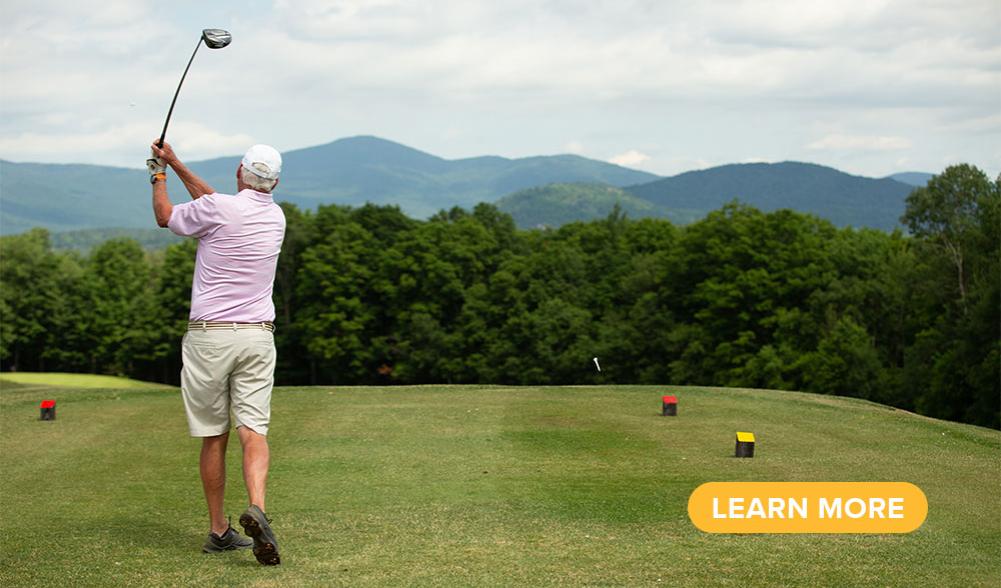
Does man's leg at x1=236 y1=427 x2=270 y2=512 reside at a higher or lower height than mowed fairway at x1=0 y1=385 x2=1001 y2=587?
higher

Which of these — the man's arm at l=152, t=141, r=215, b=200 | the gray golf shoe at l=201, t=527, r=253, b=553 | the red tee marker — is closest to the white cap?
the man's arm at l=152, t=141, r=215, b=200

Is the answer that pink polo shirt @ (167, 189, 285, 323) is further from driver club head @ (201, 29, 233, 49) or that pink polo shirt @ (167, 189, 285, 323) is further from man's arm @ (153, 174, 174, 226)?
driver club head @ (201, 29, 233, 49)

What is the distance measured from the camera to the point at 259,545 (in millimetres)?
7469

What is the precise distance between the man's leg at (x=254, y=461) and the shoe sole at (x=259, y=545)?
459 mm

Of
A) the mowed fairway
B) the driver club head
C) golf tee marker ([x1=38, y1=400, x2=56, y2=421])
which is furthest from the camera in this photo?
golf tee marker ([x1=38, y1=400, x2=56, y2=421])

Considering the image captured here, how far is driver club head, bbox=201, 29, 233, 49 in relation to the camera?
914 centimetres

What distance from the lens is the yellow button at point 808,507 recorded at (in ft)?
30.9

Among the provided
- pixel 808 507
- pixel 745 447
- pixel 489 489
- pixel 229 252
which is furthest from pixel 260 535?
pixel 745 447

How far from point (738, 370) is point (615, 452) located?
57.3 metres

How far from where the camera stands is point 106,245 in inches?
4131

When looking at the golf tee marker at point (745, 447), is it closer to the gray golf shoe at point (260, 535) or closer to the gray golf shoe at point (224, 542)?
the gray golf shoe at point (224, 542)

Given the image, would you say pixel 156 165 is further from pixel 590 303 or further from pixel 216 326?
pixel 590 303

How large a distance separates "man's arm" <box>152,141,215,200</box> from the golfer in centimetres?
1

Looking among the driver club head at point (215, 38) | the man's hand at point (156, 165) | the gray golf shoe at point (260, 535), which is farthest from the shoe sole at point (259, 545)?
the driver club head at point (215, 38)
